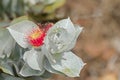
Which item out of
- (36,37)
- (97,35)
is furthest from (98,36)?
(36,37)

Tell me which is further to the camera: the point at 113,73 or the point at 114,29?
the point at 114,29

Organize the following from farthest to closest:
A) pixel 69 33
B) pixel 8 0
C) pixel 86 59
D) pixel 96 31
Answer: pixel 96 31
pixel 86 59
pixel 8 0
pixel 69 33

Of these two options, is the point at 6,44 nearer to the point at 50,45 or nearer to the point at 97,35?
the point at 50,45

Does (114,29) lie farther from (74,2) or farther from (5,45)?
(5,45)

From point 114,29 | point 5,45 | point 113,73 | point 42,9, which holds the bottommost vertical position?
point 113,73

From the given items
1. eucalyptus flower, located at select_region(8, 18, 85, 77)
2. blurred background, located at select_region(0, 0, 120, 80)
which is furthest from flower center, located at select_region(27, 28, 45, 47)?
blurred background, located at select_region(0, 0, 120, 80)

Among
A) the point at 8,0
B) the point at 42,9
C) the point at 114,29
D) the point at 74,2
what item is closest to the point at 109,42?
the point at 114,29

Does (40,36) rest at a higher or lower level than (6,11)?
higher
